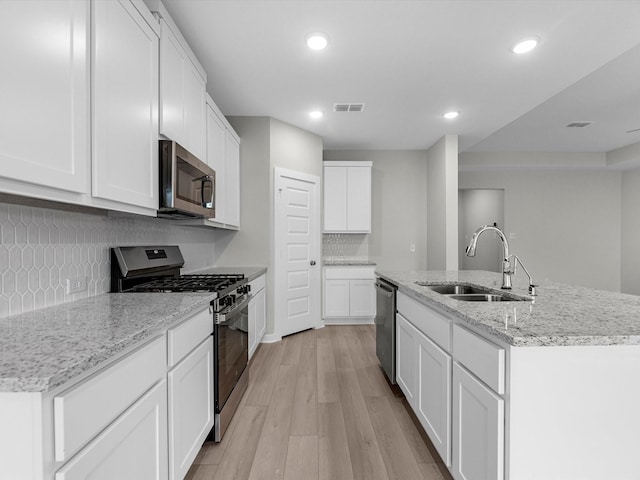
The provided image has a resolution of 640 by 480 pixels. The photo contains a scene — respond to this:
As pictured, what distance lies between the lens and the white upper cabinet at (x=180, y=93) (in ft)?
6.19

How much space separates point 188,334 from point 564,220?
7.43 metres

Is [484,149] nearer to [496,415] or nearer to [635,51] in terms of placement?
[635,51]

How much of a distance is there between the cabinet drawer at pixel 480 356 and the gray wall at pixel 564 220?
575 cm

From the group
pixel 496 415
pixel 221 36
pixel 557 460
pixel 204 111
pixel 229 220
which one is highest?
pixel 221 36

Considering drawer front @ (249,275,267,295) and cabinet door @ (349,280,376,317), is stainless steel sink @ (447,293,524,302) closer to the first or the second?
drawer front @ (249,275,267,295)

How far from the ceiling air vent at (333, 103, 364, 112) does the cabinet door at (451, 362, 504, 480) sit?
2.92 m

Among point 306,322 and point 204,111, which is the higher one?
point 204,111

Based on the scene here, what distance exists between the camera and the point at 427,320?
1.88 meters

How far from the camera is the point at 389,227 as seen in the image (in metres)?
5.48

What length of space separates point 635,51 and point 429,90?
5.34 feet

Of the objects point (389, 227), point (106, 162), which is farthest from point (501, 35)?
point (389, 227)

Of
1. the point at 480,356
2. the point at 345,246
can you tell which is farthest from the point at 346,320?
the point at 480,356

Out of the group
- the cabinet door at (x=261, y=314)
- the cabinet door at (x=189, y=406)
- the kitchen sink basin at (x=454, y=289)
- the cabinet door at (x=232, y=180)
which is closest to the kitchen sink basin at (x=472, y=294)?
the kitchen sink basin at (x=454, y=289)

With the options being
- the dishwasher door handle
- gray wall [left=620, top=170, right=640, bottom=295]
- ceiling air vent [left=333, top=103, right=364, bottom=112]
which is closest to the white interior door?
ceiling air vent [left=333, top=103, right=364, bottom=112]
